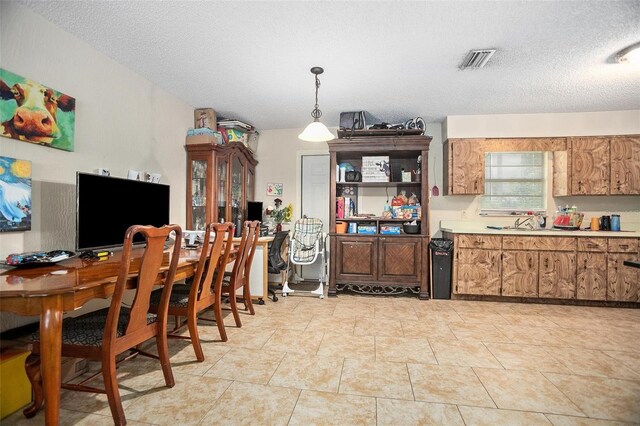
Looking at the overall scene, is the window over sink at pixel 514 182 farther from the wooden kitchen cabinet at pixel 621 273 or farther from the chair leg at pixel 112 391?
the chair leg at pixel 112 391

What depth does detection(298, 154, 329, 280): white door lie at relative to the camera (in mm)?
4973

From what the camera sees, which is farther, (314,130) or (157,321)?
(314,130)

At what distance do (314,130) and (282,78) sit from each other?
0.75 m

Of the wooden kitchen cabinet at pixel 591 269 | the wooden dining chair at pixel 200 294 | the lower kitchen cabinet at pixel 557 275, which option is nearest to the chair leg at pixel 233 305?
the wooden dining chair at pixel 200 294

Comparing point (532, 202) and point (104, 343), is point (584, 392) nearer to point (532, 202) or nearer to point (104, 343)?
point (104, 343)

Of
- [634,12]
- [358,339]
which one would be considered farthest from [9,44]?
[634,12]

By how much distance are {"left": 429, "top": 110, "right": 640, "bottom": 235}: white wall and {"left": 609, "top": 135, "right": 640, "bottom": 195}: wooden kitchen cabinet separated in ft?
0.50

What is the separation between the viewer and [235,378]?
1995mm

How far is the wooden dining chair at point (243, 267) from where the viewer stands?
9.31 ft

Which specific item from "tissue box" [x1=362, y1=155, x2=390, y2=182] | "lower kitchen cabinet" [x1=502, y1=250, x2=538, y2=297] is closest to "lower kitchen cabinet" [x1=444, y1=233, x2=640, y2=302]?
"lower kitchen cabinet" [x1=502, y1=250, x2=538, y2=297]

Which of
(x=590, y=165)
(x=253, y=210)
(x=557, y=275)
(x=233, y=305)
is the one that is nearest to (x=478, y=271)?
(x=557, y=275)

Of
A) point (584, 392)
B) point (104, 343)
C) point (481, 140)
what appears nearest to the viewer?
point (104, 343)

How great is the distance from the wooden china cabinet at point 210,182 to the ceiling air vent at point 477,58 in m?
2.93

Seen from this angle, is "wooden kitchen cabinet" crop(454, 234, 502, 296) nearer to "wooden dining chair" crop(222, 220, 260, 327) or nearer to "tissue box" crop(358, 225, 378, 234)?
"tissue box" crop(358, 225, 378, 234)
